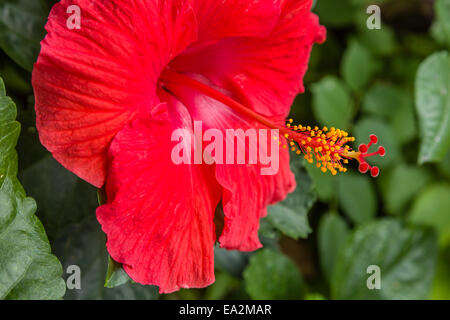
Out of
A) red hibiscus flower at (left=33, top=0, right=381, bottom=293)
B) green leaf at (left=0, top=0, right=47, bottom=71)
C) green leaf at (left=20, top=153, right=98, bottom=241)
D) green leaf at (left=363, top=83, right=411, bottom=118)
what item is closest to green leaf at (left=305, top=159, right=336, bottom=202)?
green leaf at (left=363, top=83, right=411, bottom=118)

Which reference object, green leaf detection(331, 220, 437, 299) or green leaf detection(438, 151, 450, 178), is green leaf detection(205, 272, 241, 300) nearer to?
green leaf detection(331, 220, 437, 299)

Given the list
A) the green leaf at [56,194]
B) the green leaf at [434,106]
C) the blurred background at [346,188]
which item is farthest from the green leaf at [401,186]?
the green leaf at [56,194]

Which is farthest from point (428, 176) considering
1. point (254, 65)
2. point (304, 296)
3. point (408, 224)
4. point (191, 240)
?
point (191, 240)

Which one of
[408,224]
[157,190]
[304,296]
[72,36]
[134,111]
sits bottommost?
[304,296]

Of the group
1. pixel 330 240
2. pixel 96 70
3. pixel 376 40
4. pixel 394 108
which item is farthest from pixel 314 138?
pixel 376 40

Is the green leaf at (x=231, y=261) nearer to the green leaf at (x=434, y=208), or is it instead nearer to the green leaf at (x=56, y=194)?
the green leaf at (x=56, y=194)

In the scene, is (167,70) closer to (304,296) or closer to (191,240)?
(191,240)

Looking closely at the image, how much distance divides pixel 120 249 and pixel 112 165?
129mm

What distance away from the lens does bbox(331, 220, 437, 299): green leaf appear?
3.99 ft

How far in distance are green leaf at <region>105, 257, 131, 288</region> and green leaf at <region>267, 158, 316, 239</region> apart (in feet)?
1.29

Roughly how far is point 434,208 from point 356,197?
25 cm

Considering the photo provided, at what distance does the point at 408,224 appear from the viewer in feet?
4.44

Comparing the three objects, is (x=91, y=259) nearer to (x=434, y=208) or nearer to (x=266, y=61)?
(x=266, y=61)

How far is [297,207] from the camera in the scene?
42.3 inches
